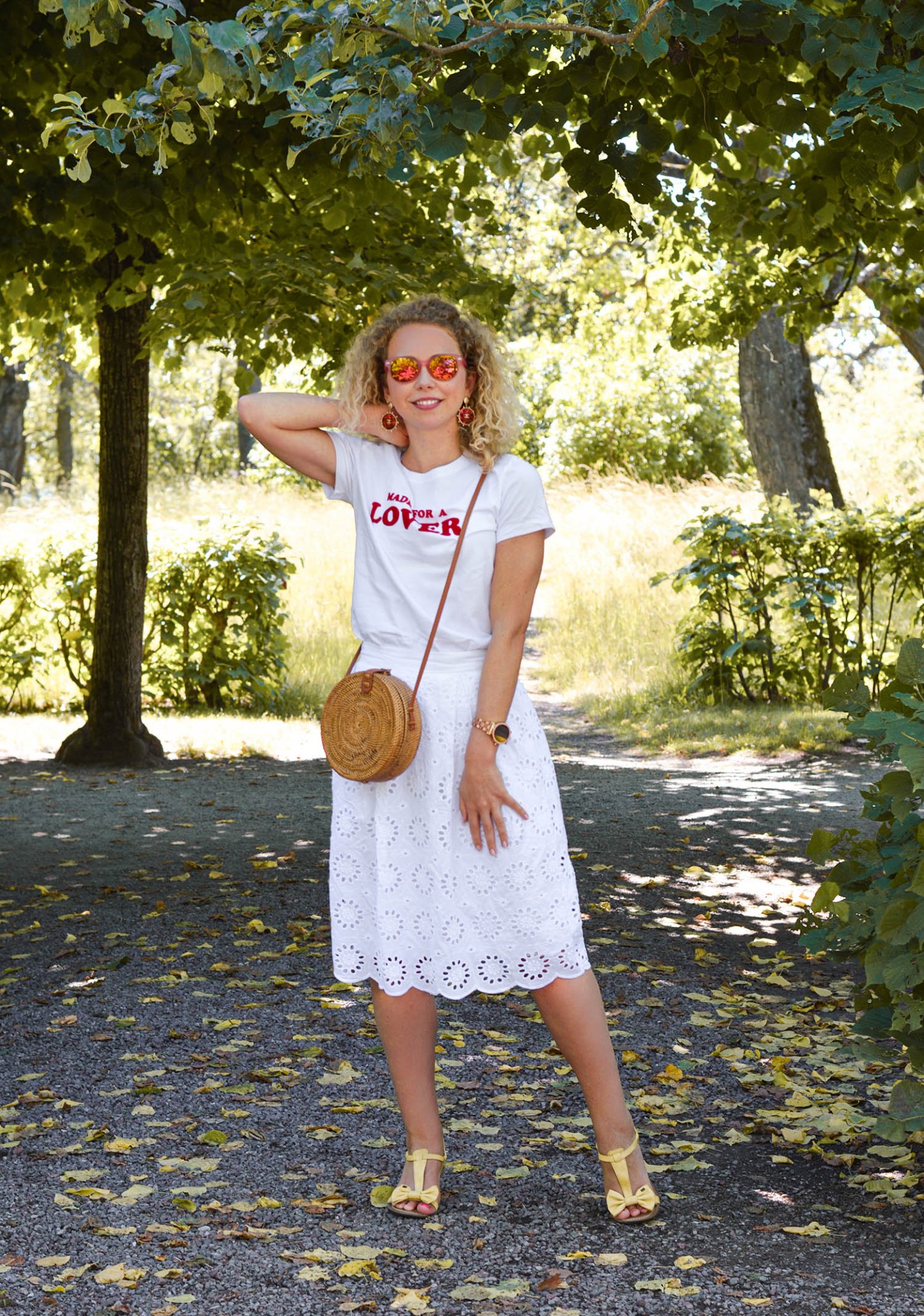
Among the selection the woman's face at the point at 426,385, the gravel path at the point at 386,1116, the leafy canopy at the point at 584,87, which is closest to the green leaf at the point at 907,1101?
the gravel path at the point at 386,1116

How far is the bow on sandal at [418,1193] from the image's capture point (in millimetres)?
3027

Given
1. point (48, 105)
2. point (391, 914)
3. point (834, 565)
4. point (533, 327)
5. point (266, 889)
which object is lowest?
point (266, 889)

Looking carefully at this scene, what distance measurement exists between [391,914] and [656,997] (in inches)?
76.8

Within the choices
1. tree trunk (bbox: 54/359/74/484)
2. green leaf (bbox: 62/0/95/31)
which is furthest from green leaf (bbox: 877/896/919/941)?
tree trunk (bbox: 54/359/74/484)

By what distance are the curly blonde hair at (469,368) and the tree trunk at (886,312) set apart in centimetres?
575

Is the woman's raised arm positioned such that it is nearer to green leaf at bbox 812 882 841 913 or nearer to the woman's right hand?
the woman's right hand

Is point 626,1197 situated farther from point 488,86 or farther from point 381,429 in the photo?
point 488,86

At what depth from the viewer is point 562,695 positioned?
45.8 ft

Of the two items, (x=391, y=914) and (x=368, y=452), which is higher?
(x=368, y=452)

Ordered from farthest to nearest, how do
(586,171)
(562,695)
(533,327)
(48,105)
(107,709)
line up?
1. (533,327)
2. (562,695)
3. (107,709)
4. (48,105)
5. (586,171)

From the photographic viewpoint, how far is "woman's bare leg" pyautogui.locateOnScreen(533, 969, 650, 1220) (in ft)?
9.69

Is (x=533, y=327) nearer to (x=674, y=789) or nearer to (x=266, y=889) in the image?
(x=674, y=789)

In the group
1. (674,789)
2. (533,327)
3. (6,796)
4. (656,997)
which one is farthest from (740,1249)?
(533,327)

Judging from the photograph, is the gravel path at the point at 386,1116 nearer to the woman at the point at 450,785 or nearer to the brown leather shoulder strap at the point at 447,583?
the woman at the point at 450,785
